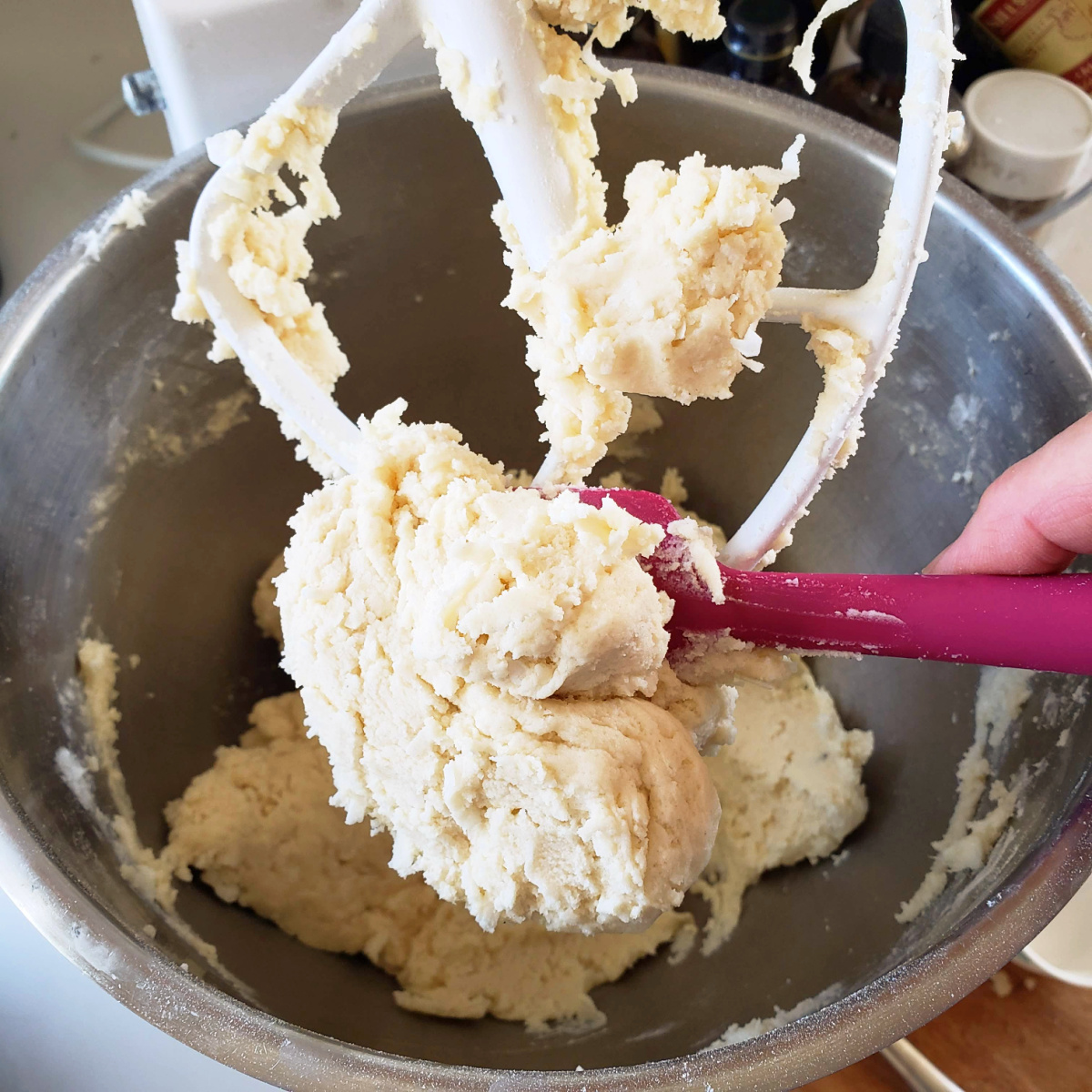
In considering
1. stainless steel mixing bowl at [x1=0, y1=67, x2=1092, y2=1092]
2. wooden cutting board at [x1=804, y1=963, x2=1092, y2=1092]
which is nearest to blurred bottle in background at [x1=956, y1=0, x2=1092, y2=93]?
stainless steel mixing bowl at [x1=0, y1=67, x2=1092, y2=1092]

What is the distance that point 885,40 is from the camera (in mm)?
1071

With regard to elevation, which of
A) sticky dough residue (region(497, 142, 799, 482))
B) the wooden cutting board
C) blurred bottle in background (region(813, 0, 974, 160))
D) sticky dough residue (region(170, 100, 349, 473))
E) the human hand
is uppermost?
sticky dough residue (region(170, 100, 349, 473))

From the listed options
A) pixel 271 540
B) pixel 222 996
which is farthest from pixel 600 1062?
pixel 271 540

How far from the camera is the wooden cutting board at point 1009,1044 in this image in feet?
2.66

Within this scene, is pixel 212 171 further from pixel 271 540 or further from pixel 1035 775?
pixel 1035 775

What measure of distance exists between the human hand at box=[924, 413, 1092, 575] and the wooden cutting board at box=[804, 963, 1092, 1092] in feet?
1.39

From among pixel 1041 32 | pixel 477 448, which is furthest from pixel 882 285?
pixel 1041 32

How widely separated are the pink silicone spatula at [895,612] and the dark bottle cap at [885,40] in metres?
0.72

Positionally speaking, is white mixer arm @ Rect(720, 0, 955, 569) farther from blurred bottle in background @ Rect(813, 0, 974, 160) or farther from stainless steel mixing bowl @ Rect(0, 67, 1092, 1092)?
blurred bottle in background @ Rect(813, 0, 974, 160)

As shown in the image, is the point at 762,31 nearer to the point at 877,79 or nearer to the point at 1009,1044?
the point at 877,79

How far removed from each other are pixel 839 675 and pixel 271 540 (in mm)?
613

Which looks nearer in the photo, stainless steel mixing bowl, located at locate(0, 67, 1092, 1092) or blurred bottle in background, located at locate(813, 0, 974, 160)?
stainless steel mixing bowl, located at locate(0, 67, 1092, 1092)

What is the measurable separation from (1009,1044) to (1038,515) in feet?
1.66

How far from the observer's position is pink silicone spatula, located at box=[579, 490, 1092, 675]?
0.60 m
